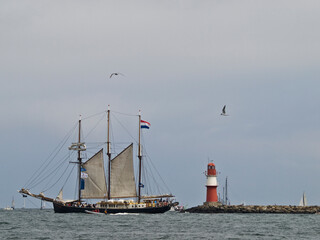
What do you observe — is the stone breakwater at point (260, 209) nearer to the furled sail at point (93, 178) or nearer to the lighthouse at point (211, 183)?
→ the lighthouse at point (211, 183)

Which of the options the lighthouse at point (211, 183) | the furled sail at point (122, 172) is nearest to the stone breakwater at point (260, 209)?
the lighthouse at point (211, 183)

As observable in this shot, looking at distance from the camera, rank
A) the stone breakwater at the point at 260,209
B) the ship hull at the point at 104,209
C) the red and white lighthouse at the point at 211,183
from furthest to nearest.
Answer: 1. the stone breakwater at the point at 260,209
2. the red and white lighthouse at the point at 211,183
3. the ship hull at the point at 104,209

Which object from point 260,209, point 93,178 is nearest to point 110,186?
point 93,178

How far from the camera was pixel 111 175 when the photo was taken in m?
110

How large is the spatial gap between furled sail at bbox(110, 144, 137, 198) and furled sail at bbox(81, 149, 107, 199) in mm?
1773

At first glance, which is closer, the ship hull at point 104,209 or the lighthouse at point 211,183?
the ship hull at point 104,209

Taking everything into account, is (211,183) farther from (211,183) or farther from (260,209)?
(260,209)

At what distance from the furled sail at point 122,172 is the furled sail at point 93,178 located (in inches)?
69.8

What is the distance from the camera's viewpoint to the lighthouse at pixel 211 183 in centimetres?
10850

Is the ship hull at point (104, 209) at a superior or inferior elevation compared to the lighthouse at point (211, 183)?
inferior

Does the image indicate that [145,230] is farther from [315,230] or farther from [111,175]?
[111,175]

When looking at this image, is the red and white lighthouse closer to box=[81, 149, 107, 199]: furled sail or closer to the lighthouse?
the lighthouse

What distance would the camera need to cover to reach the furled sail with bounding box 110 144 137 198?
10919cm

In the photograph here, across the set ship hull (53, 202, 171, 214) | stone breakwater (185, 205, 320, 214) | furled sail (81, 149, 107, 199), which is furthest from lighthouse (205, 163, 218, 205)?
furled sail (81, 149, 107, 199)
